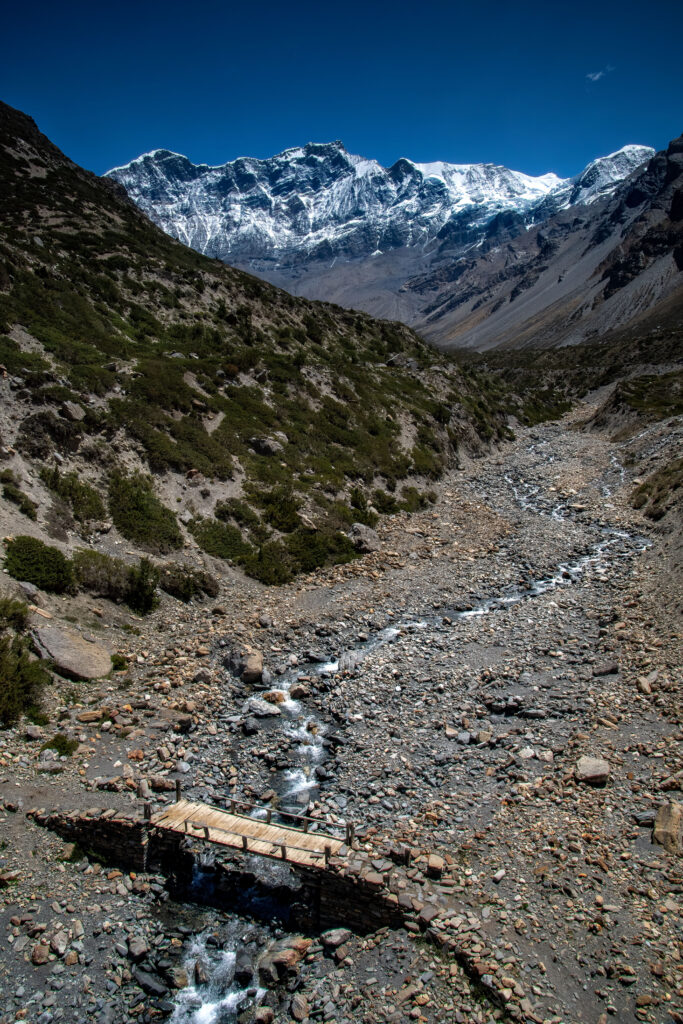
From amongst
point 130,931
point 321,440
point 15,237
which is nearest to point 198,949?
point 130,931

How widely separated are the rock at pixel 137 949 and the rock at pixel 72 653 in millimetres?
8691

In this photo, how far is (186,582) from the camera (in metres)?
25.3

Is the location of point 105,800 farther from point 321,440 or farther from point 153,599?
Result: point 321,440

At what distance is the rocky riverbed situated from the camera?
1136 centimetres

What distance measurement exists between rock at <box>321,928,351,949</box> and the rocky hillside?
56.4 ft

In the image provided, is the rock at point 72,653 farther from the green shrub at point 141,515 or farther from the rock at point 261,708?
the green shrub at point 141,515

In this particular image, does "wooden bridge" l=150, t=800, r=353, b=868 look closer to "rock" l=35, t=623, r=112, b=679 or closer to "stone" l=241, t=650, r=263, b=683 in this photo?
"stone" l=241, t=650, r=263, b=683

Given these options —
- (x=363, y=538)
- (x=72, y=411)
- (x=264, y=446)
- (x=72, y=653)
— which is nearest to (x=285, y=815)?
(x=72, y=653)

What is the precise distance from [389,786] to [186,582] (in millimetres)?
13289

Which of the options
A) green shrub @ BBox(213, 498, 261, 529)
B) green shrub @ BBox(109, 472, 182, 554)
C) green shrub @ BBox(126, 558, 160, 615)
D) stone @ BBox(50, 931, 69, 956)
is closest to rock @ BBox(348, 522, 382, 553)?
green shrub @ BBox(213, 498, 261, 529)

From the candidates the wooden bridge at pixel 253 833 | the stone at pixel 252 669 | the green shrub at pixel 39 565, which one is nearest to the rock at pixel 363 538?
the stone at pixel 252 669

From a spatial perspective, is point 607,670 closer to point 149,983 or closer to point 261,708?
point 261,708

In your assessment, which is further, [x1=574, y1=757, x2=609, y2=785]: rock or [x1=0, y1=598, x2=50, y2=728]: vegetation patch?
[x1=0, y1=598, x2=50, y2=728]: vegetation patch

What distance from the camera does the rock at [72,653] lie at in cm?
1883
